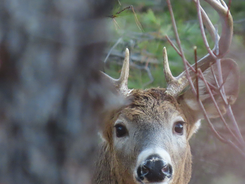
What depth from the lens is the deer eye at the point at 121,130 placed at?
420 cm

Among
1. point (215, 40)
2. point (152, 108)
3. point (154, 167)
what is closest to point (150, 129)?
point (152, 108)

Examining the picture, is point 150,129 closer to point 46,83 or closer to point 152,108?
point 152,108

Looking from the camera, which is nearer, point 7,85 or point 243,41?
point 7,85

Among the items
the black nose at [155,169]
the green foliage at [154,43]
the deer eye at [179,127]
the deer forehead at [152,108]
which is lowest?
the black nose at [155,169]

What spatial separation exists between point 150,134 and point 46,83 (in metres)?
2.44

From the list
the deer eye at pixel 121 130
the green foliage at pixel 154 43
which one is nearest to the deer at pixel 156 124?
the deer eye at pixel 121 130

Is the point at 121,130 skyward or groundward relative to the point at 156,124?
groundward

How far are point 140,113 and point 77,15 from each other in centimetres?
264

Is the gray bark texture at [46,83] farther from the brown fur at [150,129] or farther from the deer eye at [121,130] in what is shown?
the deer eye at [121,130]

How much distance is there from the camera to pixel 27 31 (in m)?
1.51

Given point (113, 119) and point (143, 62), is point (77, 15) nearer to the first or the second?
point (113, 119)

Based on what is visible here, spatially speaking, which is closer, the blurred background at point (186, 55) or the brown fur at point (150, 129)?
the brown fur at point (150, 129)

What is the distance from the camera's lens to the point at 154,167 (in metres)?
3.35

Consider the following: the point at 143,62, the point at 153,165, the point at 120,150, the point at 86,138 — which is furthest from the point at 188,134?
the point at 86,138
